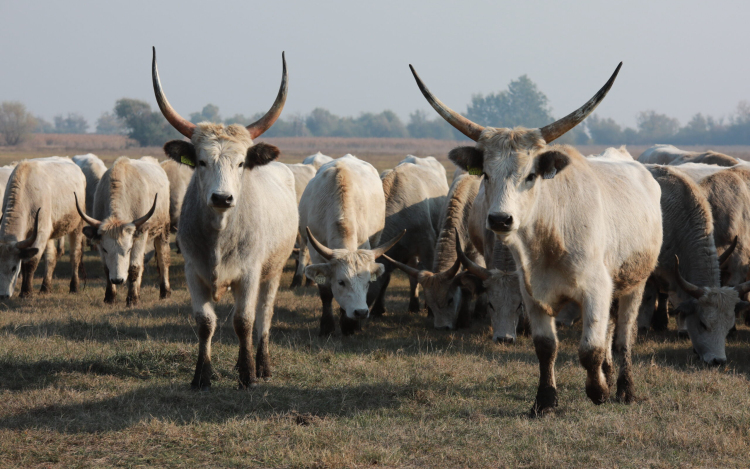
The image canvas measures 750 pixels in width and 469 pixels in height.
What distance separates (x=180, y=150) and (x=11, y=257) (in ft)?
20.4

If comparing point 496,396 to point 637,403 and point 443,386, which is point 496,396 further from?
point 637,403

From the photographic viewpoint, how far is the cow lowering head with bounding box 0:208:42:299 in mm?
10422

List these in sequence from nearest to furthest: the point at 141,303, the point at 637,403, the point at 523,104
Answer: the point at 637,403, the point at 141,303, the point at 523,104

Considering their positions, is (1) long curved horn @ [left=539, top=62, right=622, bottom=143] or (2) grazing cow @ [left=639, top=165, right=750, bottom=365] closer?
(1) long curved horn @ [left=539, top=62, right=622, bottom=143]

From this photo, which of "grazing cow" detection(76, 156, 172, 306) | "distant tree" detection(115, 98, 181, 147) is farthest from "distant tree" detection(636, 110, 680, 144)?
"grazing cow" detection(76, 156, 172, 306)

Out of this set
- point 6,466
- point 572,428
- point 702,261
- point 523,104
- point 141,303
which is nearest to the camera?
point 6,466

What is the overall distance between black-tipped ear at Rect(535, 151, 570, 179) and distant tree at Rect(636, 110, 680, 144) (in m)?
156

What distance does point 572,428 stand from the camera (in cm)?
517

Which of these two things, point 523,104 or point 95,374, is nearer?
point 95,374

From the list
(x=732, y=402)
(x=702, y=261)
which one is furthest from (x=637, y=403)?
(x=702, y=261)

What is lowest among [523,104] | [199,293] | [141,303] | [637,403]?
[141,303]

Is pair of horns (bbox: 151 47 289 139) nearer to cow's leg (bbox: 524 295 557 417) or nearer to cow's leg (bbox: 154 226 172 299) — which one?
cow's leg (bbox: 524 295 557 417)

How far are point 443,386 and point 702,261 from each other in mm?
4072

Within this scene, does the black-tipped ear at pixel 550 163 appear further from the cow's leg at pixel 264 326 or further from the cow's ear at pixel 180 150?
the cow's leg at pixel 264 326
